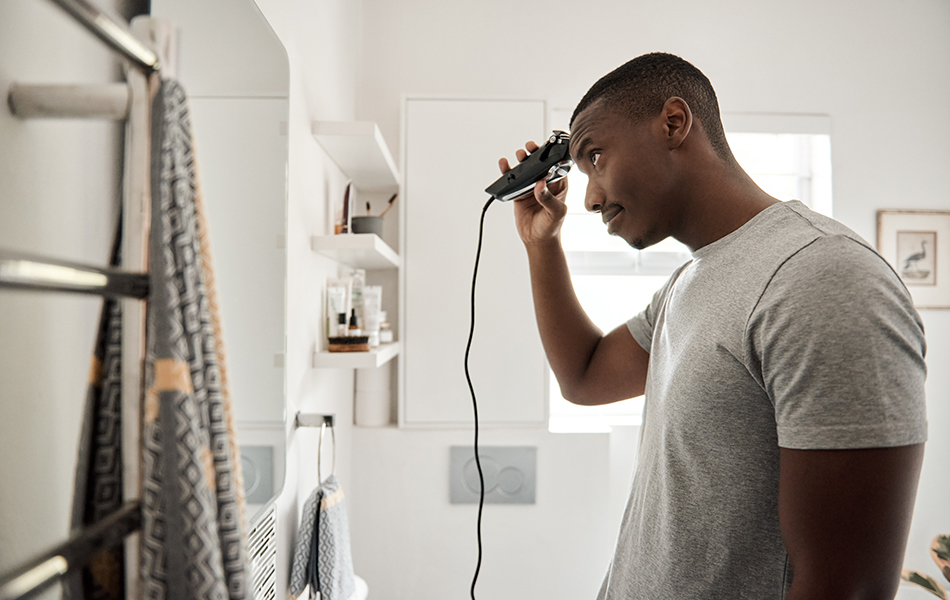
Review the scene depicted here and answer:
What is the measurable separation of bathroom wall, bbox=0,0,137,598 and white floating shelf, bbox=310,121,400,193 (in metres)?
0.73

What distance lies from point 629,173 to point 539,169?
217mm

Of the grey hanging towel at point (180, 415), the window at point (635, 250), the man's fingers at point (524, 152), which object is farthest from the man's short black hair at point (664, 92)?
the window at point (635, 250)

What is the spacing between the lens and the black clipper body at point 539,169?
79 centimetres

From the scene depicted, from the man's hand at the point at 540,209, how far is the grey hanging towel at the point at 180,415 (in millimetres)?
586

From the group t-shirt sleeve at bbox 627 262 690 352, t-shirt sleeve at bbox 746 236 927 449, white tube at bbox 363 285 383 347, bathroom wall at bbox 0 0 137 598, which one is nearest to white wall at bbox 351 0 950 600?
white tube at bbox 363 285 383 347

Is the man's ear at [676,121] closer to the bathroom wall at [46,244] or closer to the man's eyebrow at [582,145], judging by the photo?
the man's eyebrow at [582,145]

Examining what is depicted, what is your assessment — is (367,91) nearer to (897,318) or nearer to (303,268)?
(303,268)

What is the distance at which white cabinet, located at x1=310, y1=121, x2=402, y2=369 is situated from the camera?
1041mm

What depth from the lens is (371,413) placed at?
1.50 m

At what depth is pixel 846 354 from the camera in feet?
1.45

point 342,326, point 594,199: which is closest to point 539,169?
point 594,199

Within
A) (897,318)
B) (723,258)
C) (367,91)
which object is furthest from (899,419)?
(367,91)

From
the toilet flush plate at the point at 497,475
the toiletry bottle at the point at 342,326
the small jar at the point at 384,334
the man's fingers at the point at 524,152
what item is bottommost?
the toilet flush plate at the point at 497,475

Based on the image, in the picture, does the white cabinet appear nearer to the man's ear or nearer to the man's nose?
the man's nose
